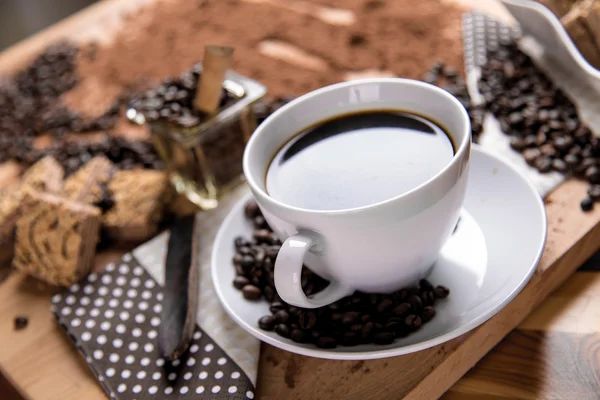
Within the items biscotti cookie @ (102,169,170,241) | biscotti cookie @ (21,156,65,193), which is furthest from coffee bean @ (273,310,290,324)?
biscotti cookie @ (21,156,65,193)

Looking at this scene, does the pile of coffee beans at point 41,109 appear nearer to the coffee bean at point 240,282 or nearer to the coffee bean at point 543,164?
the coffee bean at point 240,282

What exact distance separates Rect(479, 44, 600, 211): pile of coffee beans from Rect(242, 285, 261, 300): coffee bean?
531mm

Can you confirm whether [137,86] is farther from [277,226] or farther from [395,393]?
[395,393]

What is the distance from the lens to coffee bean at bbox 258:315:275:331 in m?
0.83

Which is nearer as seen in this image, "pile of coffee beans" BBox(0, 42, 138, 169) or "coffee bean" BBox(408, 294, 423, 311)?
"coffee bean" BBox(408, 294, 423, 311)

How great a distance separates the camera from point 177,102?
1.12m

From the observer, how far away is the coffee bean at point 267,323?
0.83m

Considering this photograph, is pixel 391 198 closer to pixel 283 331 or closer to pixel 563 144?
pixel 283 331

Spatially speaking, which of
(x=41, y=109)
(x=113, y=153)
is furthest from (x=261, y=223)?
(x=41, y=109)

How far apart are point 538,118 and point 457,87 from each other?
0.18 metres

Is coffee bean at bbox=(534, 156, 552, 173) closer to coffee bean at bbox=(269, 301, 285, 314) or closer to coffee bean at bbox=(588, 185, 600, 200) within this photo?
coffee bean at bbox=(588, 185, 600, 200)

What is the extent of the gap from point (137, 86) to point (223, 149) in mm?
479

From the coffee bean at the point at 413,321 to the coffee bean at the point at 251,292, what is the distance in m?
0.22

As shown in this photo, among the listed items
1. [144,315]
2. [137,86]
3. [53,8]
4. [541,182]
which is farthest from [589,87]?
[53,8]
